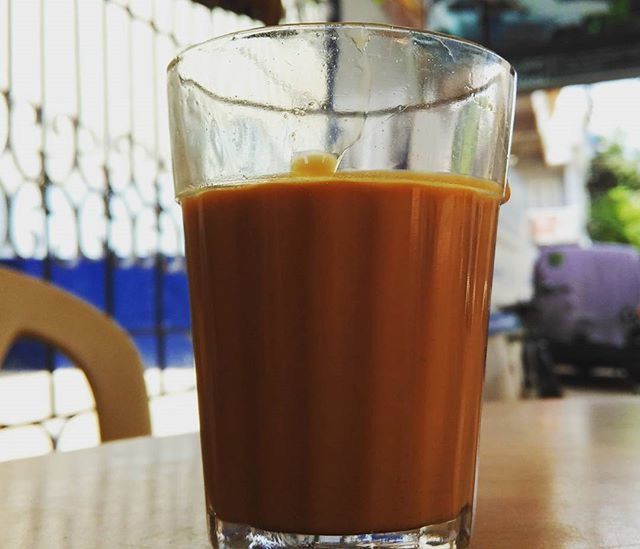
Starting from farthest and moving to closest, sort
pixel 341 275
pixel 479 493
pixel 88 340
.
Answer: pixel 88 340, pixel 479 493, pixel 341 275

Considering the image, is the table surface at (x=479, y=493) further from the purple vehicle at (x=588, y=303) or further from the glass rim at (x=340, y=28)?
the purple vehicle at (x=588, y=303)

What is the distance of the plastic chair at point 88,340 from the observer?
802 millimetres

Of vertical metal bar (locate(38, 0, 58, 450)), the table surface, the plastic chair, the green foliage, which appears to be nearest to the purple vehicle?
vertical metal bar (locate(38, 0, 58, 450))

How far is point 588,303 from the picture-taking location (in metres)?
5.05

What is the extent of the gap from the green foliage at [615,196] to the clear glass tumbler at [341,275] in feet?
30.4

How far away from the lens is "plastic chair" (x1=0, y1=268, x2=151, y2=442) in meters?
0.80

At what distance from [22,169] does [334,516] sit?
5.34ft

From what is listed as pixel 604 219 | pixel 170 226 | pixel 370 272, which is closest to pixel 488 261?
pixel 370 272

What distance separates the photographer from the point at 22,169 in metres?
1.74

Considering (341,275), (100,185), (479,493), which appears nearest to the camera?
(341,275)

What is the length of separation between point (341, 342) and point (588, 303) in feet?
16.6

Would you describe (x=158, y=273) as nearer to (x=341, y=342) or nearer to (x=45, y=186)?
(x=45, y=186)

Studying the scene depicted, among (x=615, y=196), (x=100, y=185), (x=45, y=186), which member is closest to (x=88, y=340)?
(x=45, y=186)

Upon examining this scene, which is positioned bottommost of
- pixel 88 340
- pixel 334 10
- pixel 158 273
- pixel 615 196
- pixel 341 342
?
pixel 615 196
